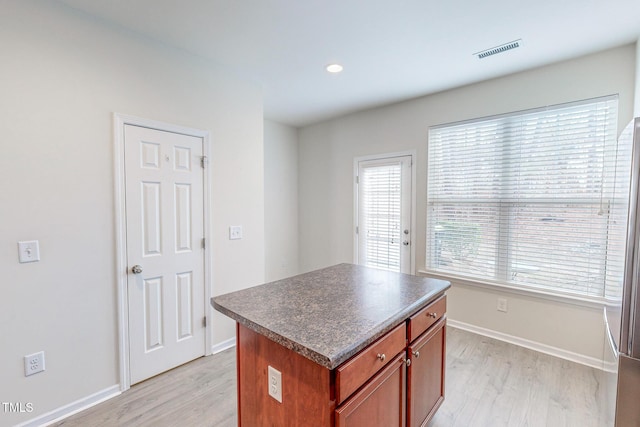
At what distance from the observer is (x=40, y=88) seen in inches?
70.1

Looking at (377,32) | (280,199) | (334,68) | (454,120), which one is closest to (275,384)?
(377,32)

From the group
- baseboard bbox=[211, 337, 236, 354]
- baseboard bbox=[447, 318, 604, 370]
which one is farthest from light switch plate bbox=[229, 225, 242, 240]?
baseboard bbox=[447, 318, 604, 370]

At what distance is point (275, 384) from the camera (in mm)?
1229

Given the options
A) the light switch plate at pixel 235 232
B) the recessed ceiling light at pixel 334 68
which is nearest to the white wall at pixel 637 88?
the recessed ceiling light at pixel 334 68

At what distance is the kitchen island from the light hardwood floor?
45 centimetres

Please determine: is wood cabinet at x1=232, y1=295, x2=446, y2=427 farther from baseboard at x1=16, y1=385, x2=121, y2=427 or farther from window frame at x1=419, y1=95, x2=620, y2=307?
window frame at x1=419, y1=95, x2=620, y2=307

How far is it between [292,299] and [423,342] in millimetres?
761

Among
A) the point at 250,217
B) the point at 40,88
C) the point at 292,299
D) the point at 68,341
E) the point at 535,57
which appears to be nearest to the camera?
the point at 292,299

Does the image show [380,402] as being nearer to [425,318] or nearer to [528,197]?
[425,318]

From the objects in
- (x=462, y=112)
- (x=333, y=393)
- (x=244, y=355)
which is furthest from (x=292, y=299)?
(x=462, y=112)

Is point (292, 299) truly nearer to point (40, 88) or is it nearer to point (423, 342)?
point (423, 342)

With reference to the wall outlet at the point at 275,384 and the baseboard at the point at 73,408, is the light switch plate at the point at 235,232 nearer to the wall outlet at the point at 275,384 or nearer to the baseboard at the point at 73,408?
the baseboard at the point at 73,408

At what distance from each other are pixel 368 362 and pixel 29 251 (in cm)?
208

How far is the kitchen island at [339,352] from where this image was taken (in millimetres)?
Result: 1070
